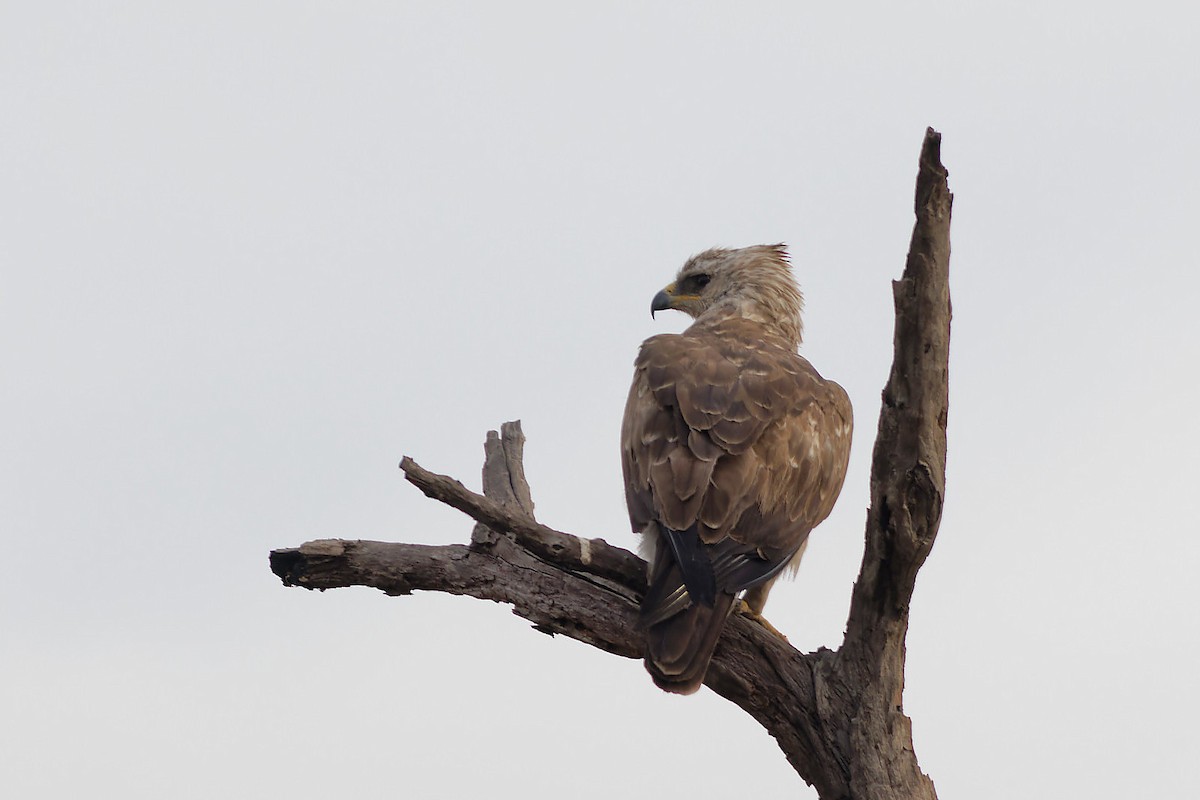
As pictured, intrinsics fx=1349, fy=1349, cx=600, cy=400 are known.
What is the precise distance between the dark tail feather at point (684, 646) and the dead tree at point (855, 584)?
380mm

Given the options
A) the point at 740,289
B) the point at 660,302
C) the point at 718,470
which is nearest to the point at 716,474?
the point at 718,470

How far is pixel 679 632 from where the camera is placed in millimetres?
5520

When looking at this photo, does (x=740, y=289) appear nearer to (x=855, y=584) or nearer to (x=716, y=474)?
(x=716, y=474)

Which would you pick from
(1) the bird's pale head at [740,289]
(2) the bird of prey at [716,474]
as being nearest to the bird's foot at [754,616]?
(2) the bird of prey at [716,474]

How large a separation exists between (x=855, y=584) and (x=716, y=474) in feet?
3.01

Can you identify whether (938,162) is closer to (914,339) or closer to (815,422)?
(914,339)

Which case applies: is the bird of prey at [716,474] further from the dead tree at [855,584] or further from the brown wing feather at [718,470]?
the dead tree at [855,584]

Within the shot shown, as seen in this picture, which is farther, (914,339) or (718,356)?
(718,356)

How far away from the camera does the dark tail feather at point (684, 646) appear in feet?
17.9

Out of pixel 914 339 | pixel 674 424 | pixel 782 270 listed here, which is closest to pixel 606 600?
pixel 674 424

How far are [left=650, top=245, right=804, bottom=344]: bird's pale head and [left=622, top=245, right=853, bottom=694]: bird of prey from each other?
47.5 inches

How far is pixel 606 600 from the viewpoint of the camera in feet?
19.7

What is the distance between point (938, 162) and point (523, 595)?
9.24ft

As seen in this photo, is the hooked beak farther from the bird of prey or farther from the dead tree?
the dead tree
